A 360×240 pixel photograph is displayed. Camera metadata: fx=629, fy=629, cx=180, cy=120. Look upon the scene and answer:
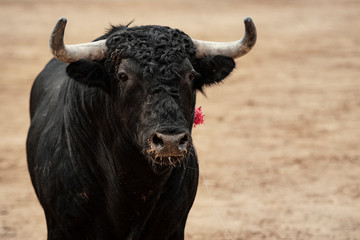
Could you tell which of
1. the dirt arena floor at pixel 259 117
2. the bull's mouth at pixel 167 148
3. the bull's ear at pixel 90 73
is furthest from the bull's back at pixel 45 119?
the dirt arena floor at pixel 259 117

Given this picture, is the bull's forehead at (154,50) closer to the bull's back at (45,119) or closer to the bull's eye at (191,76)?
the bull's eye at (191,76)

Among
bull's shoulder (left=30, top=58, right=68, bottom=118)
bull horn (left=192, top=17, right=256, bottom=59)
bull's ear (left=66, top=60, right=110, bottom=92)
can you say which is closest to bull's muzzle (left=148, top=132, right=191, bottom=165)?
bull's ear (left=66, top=60, right=110, bottom=92)

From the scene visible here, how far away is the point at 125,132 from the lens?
14.2 feet

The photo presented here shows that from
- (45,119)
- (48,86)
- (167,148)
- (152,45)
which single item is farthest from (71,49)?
(48,86)

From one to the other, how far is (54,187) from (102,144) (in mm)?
535

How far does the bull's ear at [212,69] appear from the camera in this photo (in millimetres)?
4531

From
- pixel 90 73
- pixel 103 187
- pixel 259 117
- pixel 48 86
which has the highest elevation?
pixel 90 73

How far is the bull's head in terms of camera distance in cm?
386

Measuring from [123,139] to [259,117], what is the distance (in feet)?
28.8

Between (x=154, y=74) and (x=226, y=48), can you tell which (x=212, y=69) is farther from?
(x=154, y=74)

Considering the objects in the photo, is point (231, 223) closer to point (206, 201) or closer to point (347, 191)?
point (206, 201)

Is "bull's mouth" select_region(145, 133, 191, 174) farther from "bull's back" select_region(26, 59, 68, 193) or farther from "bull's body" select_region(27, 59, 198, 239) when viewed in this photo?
"bull's back" select_region(26, 59, 68, 193)

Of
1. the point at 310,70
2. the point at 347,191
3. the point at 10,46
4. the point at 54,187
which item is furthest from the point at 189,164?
the point at 10,46

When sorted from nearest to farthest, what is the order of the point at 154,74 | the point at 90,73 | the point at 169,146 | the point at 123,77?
the point at 169,146
the point at 154,74
the point at 123,77
the point at 90,73
